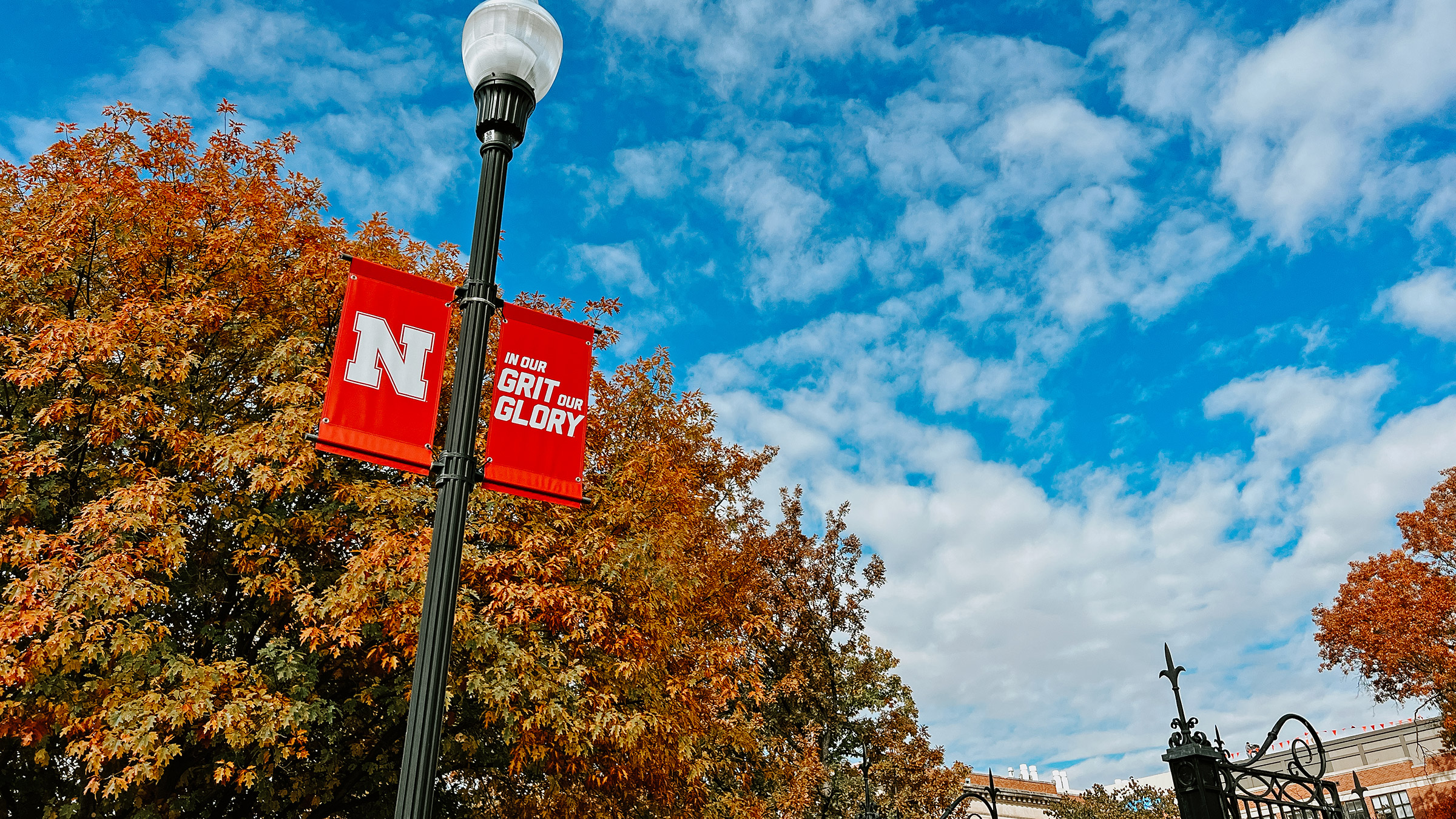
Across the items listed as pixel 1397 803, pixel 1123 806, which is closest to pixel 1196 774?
pixel 1123 806

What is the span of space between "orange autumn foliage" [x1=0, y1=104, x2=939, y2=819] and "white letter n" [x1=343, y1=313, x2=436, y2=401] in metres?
6.07

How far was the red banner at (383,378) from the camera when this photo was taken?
5.04m

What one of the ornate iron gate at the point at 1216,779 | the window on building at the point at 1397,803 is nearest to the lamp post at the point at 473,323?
the ornate iron gate at the point at 1216,779

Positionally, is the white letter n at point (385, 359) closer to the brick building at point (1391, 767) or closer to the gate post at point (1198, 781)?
the gate post at point (1198, 781)

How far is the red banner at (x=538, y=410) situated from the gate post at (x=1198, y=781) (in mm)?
4456

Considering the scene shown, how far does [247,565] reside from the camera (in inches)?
448

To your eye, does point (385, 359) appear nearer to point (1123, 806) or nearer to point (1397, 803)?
point (1123, 806)

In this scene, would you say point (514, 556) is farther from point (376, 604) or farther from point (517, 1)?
point (517, 1)

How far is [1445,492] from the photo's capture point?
31766 mm

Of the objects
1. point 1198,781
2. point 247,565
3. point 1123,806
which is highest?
point 247,565

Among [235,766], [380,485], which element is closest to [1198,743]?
[380,485]

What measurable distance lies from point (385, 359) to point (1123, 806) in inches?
1289

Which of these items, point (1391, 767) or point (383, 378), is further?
point (1391, 767)

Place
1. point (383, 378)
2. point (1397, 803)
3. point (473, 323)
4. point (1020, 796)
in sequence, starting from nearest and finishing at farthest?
point (473, 323), point (383, 378), point (1397, 803), point (1020, 796)
